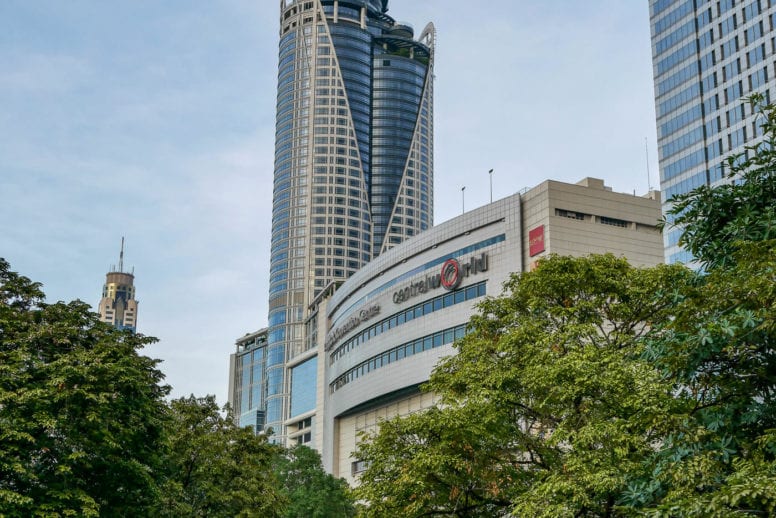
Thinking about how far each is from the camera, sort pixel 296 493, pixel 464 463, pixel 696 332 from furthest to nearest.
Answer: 1. pixel 296 493
2. pixel 464 463
3. pixel 696 332

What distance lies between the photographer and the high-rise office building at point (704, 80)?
102m

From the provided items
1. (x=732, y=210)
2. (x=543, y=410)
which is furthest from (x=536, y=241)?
(x=732, y=210)

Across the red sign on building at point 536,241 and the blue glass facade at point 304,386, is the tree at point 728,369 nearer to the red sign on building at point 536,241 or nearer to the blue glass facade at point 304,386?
the red sign on building at point 536,241

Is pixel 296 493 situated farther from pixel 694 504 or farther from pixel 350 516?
pixel 694 504

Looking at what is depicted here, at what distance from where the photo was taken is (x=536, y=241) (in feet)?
325

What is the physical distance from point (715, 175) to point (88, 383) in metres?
85.6

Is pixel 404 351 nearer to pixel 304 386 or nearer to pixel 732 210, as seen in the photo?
pixel 304 386

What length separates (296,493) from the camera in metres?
76.9

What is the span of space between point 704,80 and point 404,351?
47708 millimetres

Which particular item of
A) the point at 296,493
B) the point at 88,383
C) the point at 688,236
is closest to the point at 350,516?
the point at 296,493

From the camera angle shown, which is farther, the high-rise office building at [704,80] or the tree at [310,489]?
the high-rise office building at [704,80]

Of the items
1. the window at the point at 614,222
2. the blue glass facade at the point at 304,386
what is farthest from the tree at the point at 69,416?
the blue glass facade at the point at 304,386

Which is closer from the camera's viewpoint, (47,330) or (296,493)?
(47,330)

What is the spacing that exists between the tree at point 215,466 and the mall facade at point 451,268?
3852 cm
